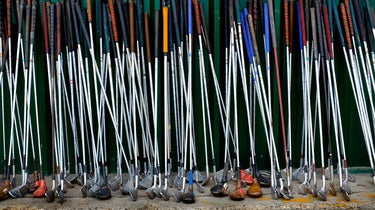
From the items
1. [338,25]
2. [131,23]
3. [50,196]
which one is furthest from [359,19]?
[50,196]

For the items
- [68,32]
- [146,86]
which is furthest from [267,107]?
[68,32]

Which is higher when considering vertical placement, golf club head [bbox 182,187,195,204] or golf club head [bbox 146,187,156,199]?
golf club head [bbox 146,187,156,199]

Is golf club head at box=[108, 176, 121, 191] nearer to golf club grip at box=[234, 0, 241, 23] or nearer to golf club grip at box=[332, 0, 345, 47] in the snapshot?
golf club grip at box=[234, 0, 241, 23]

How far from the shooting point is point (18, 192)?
4848mm

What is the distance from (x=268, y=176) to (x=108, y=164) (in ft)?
5.87

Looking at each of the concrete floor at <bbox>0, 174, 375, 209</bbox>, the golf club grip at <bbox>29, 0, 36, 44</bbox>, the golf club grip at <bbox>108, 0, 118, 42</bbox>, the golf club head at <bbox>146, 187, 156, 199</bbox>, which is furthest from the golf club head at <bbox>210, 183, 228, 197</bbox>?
the golf club grip at <bbox>29, 0, 36, 44</bbox>

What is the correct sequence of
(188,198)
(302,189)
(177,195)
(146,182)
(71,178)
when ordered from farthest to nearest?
1. (71,178)
2. (146,182)
3. (302,189)
4. (177,195)
5. (188,198)

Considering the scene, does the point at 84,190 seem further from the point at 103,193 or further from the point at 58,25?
the point at 58,25

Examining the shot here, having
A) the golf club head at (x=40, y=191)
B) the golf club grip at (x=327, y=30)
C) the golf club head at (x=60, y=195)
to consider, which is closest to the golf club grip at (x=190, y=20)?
the golf club grip at (x=327, y=30)

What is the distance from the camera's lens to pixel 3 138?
17.7 feet

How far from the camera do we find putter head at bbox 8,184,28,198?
480cm

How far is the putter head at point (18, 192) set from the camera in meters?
4.80

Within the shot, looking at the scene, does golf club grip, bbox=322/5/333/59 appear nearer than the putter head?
No

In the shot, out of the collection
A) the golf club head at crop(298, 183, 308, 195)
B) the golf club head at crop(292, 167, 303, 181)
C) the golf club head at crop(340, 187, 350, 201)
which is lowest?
the golf club head at crop(340, 187, 350, 201)
